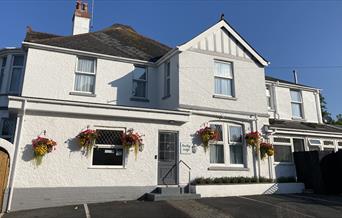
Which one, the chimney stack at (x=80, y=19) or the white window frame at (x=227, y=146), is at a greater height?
→ the chimney stack at (x=80, y=19)

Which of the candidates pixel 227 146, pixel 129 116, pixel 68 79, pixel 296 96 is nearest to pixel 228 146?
pixel 227 146

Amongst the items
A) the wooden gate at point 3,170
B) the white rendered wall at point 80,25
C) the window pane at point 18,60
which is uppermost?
the white rendered wall at point 80,25

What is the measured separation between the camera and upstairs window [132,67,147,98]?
578 inches

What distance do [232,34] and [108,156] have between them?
8676 millimetres

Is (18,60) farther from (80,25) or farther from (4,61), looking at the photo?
(80,25)

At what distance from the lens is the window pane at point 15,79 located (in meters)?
14.2

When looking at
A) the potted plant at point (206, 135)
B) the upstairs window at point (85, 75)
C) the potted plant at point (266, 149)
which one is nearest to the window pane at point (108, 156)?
the potted plant at point (206, 135)

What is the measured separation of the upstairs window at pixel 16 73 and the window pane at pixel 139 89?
574 cm

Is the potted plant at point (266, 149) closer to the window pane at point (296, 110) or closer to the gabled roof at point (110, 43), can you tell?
the window pane at point (296, 110)

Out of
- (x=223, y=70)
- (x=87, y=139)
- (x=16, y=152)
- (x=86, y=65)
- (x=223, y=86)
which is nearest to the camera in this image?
(x=16, y=152)

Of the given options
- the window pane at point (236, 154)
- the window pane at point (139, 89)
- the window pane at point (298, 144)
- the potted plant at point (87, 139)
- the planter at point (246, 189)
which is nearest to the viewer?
the potted plant at point (87, 139)

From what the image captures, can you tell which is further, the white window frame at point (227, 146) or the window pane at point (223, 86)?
the window pane at point (223, 86)

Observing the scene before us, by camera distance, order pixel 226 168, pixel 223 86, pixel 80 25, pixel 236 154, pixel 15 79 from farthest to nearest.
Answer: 1. pixel 80 25
2. pixel 15 79
3. pixel 223 86
4. pixel 236 154
5. pixel 226 168

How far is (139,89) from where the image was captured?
48.5 ft
